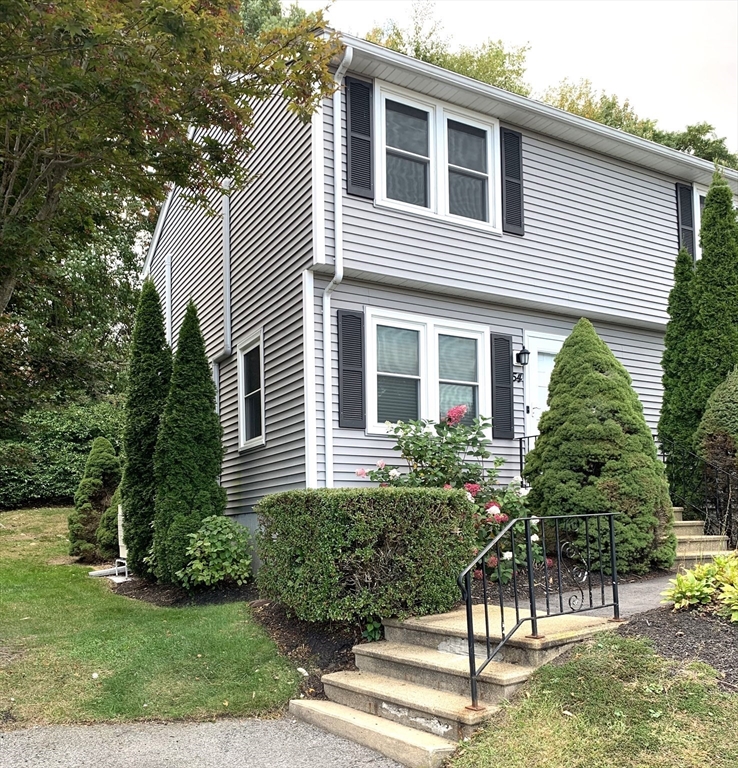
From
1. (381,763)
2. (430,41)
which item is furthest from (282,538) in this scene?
(430,41)

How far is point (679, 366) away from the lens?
1086 cm

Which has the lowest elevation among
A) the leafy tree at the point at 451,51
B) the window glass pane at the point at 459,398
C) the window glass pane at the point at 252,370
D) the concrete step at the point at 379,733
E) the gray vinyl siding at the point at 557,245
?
the concrete step at the point at 379,733

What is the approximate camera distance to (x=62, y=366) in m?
10.9

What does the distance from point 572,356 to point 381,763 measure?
547cm

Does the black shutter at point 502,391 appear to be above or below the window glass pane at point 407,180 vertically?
below

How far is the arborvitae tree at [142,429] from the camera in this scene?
10.7 meters

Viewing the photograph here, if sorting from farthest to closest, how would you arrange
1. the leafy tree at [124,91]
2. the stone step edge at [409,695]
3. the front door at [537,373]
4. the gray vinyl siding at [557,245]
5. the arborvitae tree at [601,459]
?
the front door at [537,373]
the gray vinyl siding at [557,245]
the arborvitae tree at [601,459]
the leafy tree at [124,91]
the stone step edge at [409,695]

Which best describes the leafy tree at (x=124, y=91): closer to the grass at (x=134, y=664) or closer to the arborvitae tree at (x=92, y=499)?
the grass at (x=134, y=664)

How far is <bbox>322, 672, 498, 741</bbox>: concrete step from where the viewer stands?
178 inches

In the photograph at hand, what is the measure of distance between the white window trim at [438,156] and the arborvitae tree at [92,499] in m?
7.83

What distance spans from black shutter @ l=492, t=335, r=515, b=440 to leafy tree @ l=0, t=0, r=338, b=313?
13.9 feet

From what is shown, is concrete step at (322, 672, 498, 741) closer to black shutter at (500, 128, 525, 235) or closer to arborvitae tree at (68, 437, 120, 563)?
black shutter at (500, 128, 525, 235)

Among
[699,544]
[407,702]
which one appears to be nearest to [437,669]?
[407,702]

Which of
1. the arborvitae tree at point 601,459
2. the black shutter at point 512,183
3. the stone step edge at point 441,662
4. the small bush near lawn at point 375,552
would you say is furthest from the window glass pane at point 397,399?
the stone step edge at point 441,662
